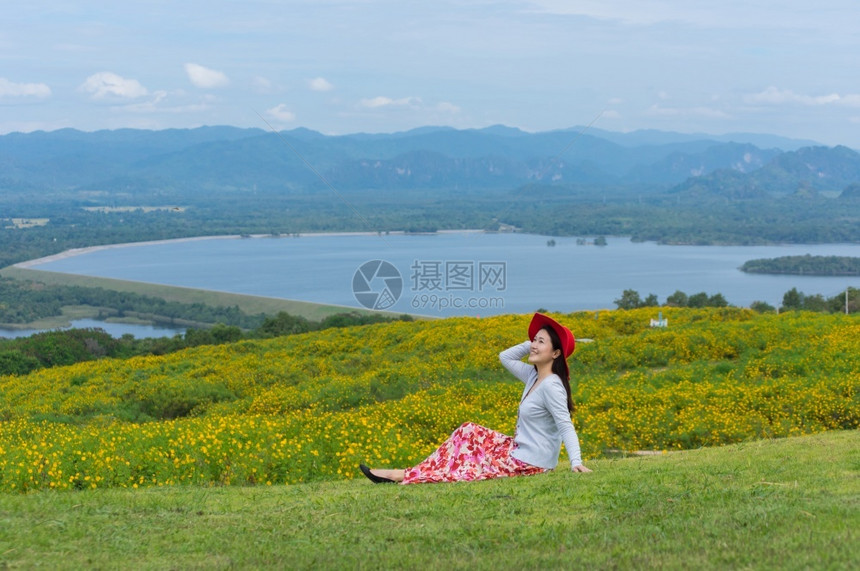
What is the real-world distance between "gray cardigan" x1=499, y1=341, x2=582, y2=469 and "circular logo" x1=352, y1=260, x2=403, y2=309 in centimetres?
3970

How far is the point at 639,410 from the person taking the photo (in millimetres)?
12367

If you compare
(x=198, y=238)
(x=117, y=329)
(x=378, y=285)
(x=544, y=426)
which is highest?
(x=544, y=426)

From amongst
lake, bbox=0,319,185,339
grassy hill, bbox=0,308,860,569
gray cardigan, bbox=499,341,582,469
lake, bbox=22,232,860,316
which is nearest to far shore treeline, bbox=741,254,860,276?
lake, bbox=22,232,860,316

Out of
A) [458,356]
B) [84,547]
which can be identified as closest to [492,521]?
[84,547]

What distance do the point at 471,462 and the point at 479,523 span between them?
1688 millimetres

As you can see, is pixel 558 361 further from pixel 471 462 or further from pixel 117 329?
pixel 117 329

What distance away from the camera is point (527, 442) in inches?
275

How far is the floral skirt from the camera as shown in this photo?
694cm

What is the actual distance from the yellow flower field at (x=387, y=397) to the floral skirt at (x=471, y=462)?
5.32 feet

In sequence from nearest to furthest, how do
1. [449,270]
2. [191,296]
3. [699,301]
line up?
[449,270] → [699,301] → [191,296]

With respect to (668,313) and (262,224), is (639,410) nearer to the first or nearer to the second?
(668,313)

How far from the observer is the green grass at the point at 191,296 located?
52.0m

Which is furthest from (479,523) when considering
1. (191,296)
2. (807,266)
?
(807,266)

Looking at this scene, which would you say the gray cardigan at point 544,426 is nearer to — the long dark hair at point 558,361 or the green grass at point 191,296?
the long dark hair at point 558,361
